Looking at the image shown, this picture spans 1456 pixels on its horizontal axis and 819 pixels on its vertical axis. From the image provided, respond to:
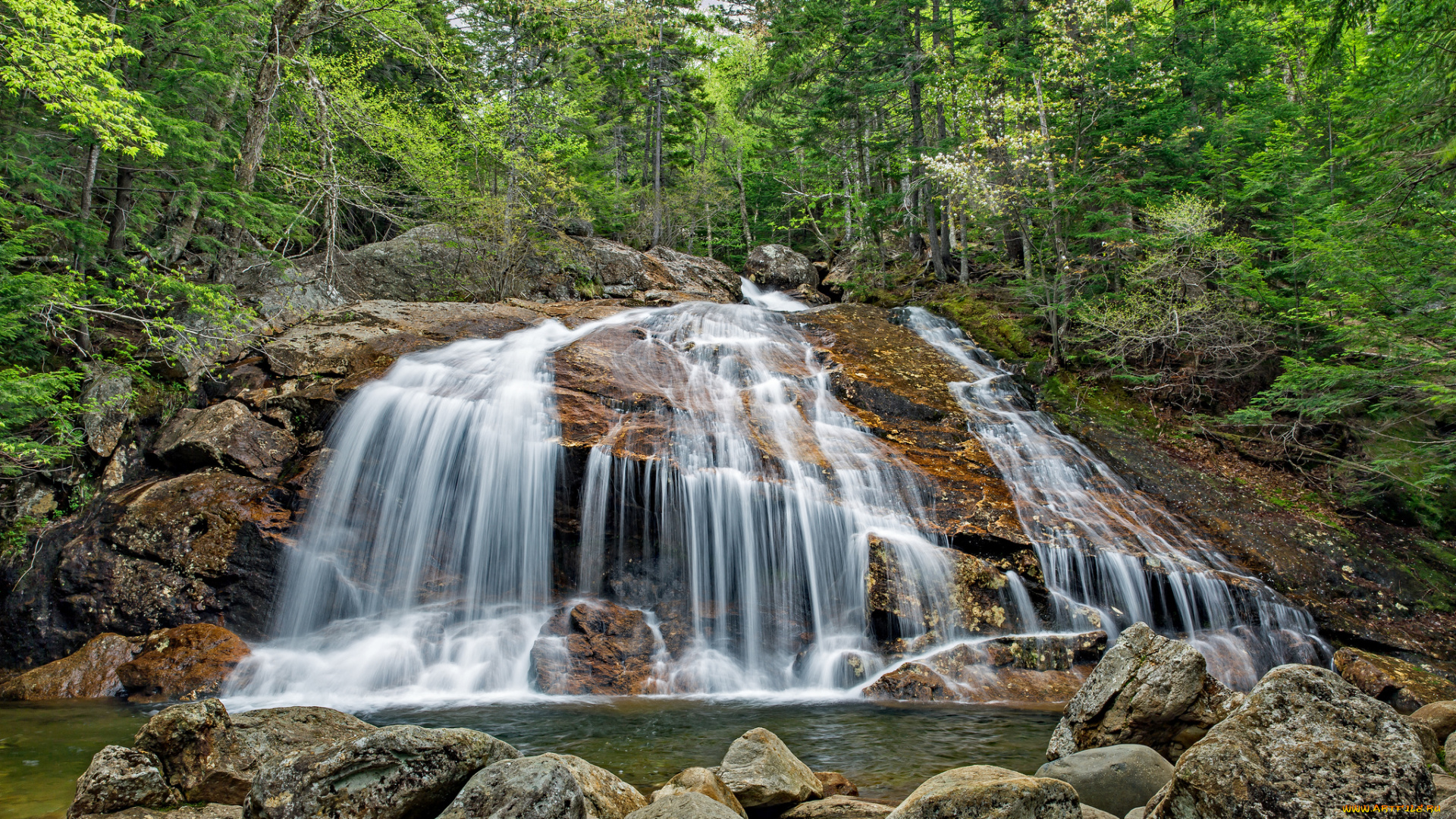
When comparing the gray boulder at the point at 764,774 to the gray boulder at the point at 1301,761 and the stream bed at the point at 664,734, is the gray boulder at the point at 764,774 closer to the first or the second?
the stream bed at the point at 664,734

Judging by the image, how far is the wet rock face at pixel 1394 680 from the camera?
6.44 meters

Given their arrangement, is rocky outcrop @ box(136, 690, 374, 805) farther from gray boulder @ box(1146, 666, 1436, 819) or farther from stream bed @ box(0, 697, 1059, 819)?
gray boulder @ box(1146, 666, 1436, 819)

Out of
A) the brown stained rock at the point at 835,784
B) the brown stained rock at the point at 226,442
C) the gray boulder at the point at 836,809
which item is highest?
the brown stained rock at the point at 226,442

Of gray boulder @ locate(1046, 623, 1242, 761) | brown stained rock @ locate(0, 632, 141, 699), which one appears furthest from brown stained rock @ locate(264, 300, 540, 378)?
gray boulder @ locate(1046, 623, 1242, 761)

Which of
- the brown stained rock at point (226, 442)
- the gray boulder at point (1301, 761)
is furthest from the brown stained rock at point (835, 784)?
the brown stained rock at point (226, 442)

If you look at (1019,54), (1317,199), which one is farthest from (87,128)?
(1317,199)

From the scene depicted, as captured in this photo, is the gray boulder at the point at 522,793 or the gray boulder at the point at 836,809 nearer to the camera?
the gray boulder at the point at 522,793

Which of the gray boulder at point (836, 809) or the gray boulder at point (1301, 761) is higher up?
the gray boulder at point (1301, 761)

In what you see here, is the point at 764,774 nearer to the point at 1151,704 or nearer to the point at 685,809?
the point at 685,809

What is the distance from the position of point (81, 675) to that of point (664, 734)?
6298mm

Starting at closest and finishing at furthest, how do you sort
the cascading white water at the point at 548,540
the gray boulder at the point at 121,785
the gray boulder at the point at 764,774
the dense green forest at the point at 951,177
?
the gray boulder at the point at 121,785
the gray boulder at the point at 764,774
the cascading white water at the point at 548,540
the dense green forest at the point at 951,177

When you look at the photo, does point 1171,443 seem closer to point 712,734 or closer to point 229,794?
point 712,734

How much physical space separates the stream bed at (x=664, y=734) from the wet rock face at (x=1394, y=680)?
3.50 metres

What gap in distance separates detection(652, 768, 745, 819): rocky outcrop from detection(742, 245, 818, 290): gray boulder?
20772 mm
